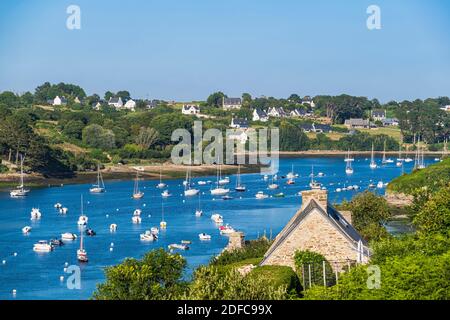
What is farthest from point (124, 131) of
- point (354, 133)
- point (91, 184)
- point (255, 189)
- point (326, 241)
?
point (326, 241)

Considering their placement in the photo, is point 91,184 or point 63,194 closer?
point 63,194

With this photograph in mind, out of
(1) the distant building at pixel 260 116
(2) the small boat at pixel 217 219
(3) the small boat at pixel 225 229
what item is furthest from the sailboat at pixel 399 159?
(3) the small boat at pixel 225 229

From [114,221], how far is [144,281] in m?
49.6

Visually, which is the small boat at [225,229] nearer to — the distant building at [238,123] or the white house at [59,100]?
the distant building at [238,123]

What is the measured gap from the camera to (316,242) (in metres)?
24.5

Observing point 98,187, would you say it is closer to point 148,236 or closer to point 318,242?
point 148,236

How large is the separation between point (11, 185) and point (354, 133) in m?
87.9

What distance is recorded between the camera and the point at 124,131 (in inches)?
5453

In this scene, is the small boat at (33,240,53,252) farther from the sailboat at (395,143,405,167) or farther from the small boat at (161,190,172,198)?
the sailboat at (395,143,405,167)

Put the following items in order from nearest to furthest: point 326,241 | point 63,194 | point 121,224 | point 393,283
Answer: point 393,283, point 326,241, point 121,224, point 63,194

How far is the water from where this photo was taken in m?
48.9

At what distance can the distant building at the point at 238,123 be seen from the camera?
167950mm
